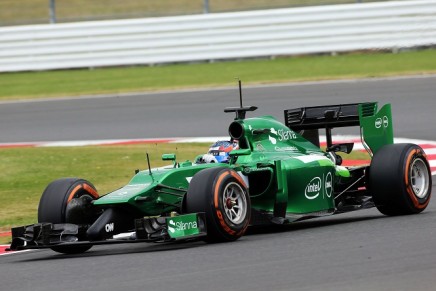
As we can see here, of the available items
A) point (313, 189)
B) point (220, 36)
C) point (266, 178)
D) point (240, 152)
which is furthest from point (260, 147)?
point (220, 36)

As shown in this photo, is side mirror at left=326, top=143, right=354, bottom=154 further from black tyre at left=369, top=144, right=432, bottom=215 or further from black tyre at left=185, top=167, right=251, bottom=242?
black tyre at left=185, top=167, right=251, bottom=242

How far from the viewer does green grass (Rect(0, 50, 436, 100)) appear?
2378cm

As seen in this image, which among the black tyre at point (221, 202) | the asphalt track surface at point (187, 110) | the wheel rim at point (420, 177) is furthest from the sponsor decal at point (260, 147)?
the asphalt track surface at point (187, 110)

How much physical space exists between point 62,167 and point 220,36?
35.8ft

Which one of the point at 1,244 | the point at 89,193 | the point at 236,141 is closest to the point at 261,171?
the point at 236,141

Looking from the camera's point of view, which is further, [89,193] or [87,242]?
[89,193]

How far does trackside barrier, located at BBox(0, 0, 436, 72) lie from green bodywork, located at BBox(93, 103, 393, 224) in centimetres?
1423

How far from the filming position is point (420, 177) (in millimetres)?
10562

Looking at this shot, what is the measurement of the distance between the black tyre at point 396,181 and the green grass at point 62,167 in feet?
12.3

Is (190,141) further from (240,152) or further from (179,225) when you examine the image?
(179,225)

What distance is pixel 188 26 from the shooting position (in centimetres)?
2578

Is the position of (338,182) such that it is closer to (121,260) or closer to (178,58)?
(121,260)

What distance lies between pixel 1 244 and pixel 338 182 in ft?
10.3

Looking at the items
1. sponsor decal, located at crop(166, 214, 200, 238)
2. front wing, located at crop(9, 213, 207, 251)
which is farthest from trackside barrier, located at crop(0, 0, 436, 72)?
sponsor decal, located at crop(166, 214, 200, 238)
